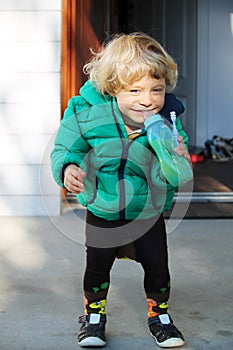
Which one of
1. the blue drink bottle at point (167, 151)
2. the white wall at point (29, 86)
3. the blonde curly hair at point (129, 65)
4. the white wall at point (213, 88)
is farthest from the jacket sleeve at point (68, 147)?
the white wall at point (213, 88)

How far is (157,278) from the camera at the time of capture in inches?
90.7

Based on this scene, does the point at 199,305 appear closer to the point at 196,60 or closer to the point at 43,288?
the point at 43,288

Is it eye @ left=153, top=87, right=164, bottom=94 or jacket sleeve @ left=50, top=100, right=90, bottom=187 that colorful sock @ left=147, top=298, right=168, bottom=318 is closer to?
jacket sleeve @ left=50, top=100, right=90, bottom=187

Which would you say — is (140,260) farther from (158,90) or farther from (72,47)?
(72,47)

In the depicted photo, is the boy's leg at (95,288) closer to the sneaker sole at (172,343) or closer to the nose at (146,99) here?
the sneaker sole at (172,343)

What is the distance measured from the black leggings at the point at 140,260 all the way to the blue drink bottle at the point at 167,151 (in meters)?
0.27

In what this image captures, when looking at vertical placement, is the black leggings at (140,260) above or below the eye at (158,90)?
below

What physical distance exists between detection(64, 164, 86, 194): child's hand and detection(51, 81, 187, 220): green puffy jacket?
6 cm

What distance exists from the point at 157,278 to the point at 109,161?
43cm

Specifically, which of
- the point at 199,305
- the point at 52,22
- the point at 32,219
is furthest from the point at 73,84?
the point at 199,305

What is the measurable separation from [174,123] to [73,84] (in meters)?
2.57

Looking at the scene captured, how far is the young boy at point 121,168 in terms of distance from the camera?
216 centimetres

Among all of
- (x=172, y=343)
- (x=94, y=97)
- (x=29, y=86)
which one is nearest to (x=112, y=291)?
(x=172, y=343)

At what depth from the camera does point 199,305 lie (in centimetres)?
264
